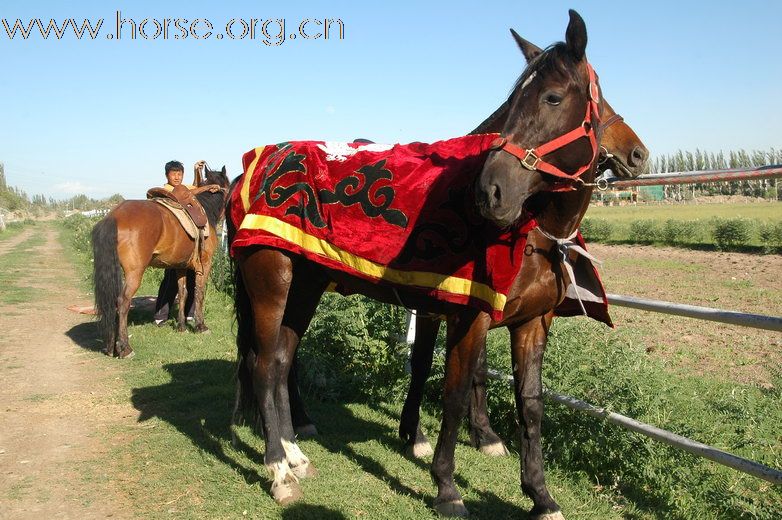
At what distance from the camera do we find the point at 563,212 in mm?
3342

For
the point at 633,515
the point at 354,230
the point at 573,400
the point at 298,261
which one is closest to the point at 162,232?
the point at 298,261

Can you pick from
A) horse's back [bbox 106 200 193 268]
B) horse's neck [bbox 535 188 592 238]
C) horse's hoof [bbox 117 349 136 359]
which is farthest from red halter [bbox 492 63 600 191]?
horse's back [bbox 106 200 193 268]

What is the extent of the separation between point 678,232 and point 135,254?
2002 centimetres

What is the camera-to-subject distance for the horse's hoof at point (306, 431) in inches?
194

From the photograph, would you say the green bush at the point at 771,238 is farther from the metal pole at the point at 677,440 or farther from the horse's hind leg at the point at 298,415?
the horse's hind leg at the point at 298,415

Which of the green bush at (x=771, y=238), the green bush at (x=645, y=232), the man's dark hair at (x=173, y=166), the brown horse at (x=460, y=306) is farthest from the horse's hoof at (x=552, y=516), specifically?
the green bush at (x=645, y=232)

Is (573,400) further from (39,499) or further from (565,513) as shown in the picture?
(39,499)

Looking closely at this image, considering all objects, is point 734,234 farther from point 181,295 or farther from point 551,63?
point 551,63

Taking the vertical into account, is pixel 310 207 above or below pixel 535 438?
above

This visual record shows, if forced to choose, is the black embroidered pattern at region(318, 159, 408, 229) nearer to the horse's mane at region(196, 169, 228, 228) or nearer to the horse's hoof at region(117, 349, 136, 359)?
the horse's hoof at region(117, 349, 136, 359)

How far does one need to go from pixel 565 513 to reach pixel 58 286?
14.7m

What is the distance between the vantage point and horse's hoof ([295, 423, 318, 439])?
493 centimetres

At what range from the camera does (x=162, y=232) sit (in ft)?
30.5

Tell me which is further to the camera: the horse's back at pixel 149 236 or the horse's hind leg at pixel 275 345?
the horse's back at pixel 149 236
